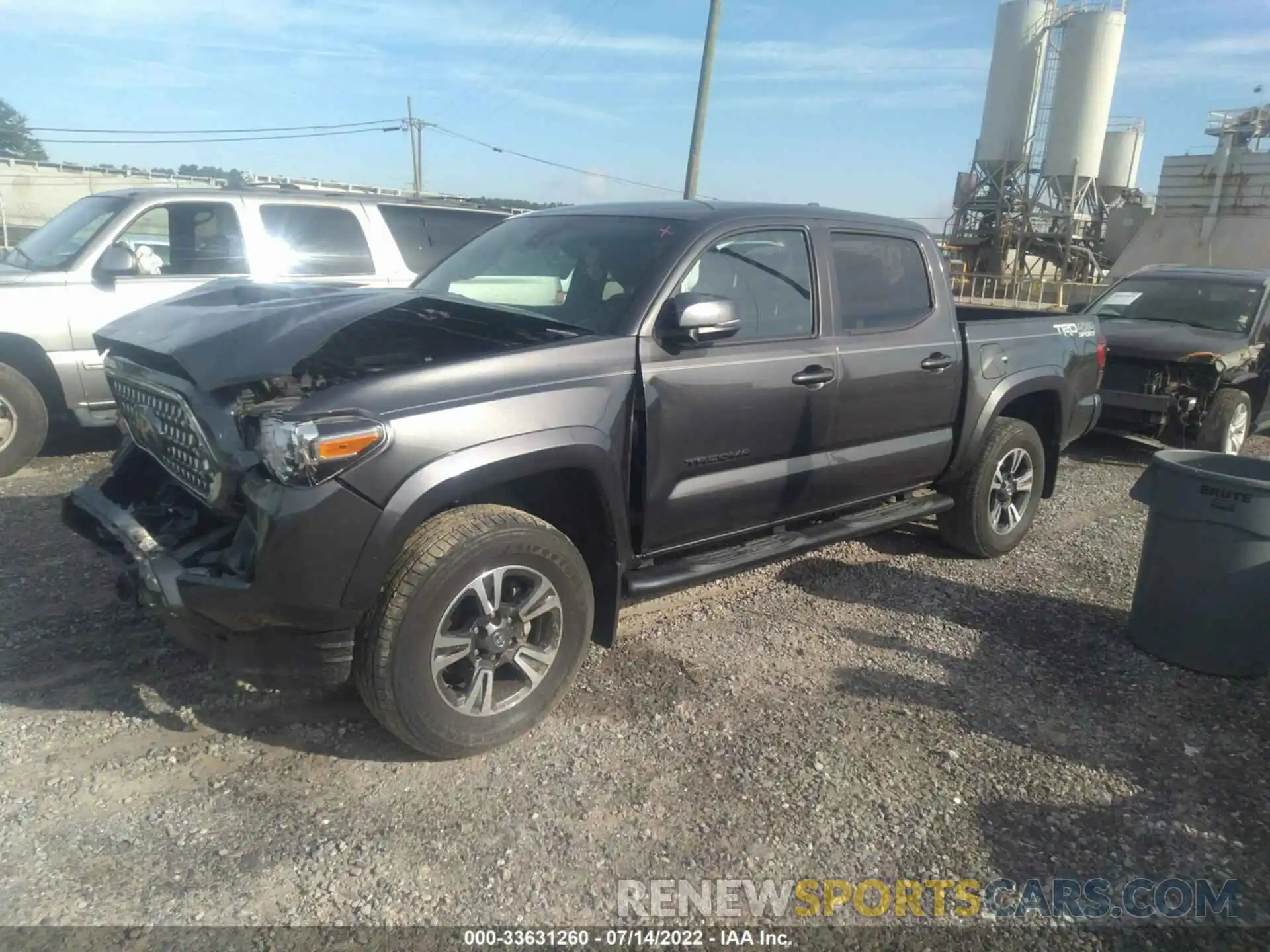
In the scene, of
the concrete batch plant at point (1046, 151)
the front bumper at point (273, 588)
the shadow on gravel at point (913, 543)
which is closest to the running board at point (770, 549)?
the shadow on gravel at point (913, 543)

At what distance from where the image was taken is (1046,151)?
4994 cm

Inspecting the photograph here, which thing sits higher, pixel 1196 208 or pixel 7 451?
pixel 1196 208

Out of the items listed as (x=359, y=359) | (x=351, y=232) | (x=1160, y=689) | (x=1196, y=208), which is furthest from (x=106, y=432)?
(x=1196, y=208)

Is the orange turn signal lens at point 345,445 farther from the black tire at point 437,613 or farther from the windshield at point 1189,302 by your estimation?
the windshield at point 1189,302

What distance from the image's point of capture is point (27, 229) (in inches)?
955

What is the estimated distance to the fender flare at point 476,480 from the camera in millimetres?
2766

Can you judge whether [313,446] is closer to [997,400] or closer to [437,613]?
[437,613]

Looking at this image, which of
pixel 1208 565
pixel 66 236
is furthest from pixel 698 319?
pixel 66 236

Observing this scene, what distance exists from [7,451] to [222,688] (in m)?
3.87

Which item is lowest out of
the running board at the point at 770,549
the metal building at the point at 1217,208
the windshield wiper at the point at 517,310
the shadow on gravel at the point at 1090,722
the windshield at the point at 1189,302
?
the shadow on gravel at the point at 1090,722

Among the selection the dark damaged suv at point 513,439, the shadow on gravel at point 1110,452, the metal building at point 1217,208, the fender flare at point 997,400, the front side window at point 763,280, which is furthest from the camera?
the metal building at point 1217,208

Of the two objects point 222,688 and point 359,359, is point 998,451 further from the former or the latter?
point 222,688

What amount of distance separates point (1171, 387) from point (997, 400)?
417cm

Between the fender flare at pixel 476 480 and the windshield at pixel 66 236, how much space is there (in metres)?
5.16
